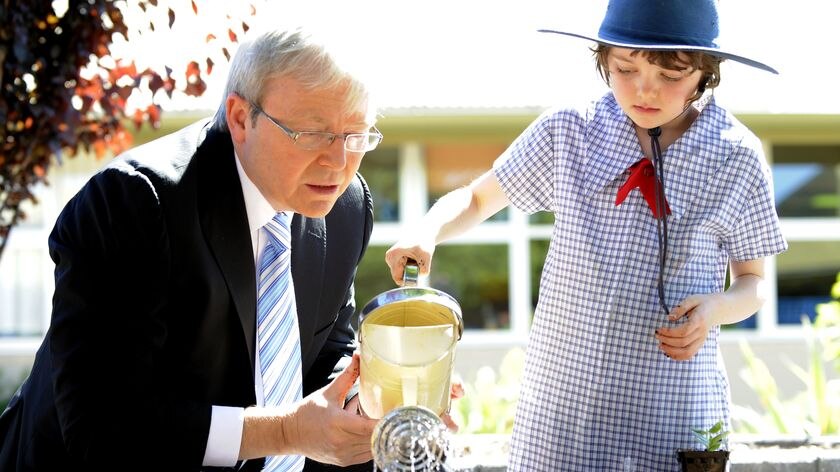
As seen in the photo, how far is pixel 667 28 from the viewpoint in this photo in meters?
2.60

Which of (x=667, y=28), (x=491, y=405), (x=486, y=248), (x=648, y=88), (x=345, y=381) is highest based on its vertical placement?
(x=667, y=28)

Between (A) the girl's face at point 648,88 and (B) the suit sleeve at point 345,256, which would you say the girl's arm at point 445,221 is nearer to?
(B) the suit sleeve at point 345,256

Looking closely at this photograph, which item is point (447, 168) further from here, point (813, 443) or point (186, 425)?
point (186, 425)

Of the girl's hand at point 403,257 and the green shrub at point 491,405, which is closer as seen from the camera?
the girl's hand at point 403,257

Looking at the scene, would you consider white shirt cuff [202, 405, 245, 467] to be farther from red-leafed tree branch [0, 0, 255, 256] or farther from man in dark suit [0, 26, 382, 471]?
red-leafed tree branch [0, 0, 255, 256]

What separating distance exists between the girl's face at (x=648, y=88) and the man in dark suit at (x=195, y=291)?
0.63m

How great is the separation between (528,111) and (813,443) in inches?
217

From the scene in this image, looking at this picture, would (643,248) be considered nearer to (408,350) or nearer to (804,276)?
(408,350)

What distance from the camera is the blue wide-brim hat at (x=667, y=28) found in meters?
2.59

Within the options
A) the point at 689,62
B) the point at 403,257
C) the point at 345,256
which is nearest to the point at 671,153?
the point at 689,62

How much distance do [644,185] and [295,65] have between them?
90 cm

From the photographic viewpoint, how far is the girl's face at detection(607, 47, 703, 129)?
2.61 m

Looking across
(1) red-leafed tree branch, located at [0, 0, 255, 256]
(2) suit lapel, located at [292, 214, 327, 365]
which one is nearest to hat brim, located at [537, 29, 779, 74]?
(2) suit lapel, located at [292, 214, 327, 365]

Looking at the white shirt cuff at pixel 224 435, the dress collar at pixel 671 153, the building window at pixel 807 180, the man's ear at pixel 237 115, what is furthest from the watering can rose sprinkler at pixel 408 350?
the building window at pixel 807 180
